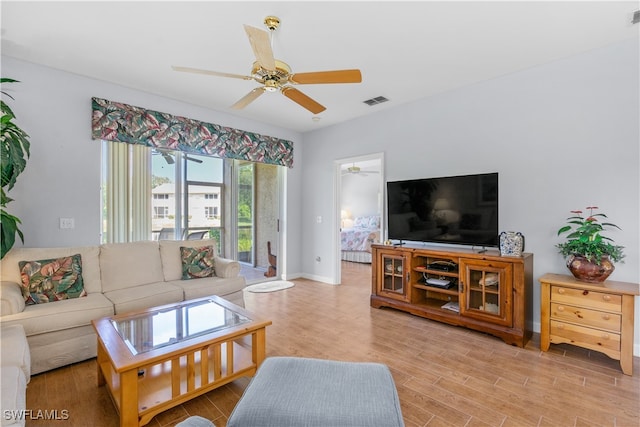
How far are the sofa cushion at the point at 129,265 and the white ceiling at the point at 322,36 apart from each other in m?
1.90

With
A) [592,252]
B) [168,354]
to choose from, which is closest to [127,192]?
[168,354]

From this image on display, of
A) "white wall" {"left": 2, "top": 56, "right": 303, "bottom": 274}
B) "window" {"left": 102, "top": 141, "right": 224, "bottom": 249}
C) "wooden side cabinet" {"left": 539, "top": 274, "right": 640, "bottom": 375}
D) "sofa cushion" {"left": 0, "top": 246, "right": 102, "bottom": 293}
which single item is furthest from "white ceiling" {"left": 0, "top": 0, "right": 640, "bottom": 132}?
"wooden side cabinet" {"left": 539, "top": 274, "right": 640, "bottom": 375}

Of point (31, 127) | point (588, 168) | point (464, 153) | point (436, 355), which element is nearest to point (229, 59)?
point (31, 127)

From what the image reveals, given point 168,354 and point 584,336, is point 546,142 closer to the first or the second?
point 584,336

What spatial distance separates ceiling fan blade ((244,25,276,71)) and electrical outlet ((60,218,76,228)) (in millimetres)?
2839

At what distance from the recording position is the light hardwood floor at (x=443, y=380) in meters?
1.84

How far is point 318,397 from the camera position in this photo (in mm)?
1328

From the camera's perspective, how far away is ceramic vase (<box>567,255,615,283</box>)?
98.0 inches

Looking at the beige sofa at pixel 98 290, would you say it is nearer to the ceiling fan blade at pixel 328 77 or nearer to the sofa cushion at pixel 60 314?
the sofa cushion at pixel 60 314

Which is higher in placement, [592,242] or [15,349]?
[592,242]

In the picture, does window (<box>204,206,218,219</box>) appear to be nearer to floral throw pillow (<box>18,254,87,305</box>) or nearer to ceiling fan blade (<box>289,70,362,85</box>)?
floral throw pillow (<box>18,254,87,305</box>)

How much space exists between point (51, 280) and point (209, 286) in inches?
52.3

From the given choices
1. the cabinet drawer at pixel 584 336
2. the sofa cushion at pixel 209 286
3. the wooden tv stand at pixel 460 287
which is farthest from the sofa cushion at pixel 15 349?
the cabinet drawer at pixel 584 336

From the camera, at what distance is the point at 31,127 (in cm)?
308
